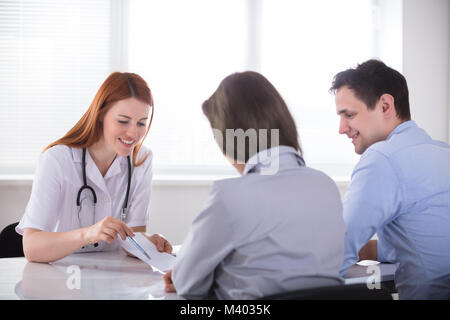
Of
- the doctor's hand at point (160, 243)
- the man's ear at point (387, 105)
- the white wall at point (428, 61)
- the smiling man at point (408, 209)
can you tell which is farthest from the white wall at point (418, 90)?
the smiling man at point (408, 209)

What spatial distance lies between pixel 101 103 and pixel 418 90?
278 centimetres

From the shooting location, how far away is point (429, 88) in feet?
11.5

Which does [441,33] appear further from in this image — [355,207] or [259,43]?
[355,207]

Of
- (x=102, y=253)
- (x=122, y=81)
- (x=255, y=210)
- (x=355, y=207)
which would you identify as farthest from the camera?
(x=122, y=81)

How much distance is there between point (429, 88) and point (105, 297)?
10.8ft

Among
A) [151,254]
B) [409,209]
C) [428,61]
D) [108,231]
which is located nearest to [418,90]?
[428,61]

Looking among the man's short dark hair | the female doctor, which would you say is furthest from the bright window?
the man's short dark hair

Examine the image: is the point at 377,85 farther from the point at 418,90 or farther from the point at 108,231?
the point at 418,90

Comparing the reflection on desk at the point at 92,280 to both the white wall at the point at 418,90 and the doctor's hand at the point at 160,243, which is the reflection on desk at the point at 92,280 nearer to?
the doctor's hand at the point at 160,243

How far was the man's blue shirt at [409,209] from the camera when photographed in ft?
4.37

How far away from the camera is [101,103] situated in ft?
5.64
